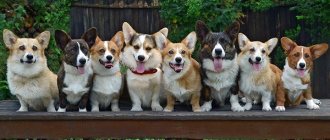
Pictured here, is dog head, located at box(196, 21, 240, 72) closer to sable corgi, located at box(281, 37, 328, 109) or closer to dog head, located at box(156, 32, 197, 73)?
dog head, located at box(156, 32, 197, 73)

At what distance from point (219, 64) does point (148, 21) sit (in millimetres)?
3224

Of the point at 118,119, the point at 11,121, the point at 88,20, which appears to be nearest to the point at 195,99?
the point at 118,119

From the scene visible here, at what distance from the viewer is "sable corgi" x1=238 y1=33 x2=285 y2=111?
554cm

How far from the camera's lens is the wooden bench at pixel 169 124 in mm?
5340

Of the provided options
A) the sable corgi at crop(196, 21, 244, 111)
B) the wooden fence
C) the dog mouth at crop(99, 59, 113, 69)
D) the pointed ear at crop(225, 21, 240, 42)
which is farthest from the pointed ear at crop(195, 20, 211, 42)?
the wooden fence

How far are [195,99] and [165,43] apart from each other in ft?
1.88

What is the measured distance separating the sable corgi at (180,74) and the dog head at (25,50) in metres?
1.05

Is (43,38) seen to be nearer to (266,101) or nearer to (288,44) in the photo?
(266,101)

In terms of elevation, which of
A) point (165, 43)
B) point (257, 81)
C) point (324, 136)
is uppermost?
point (165, 43)

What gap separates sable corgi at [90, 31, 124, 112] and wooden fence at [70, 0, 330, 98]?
2.87 metres

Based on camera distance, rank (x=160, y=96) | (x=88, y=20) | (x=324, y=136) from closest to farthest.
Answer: (x=324, y=136) < (x=160, y=96) < (x=88, y=20)

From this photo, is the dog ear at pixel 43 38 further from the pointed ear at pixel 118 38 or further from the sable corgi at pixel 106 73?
the pointed ear at pixel 118 38

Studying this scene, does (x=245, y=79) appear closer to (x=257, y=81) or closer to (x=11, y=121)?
(x=257, y=81)

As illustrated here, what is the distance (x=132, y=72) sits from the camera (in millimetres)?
5695
